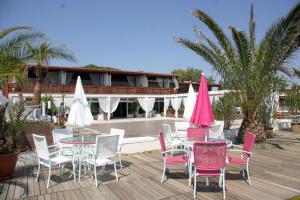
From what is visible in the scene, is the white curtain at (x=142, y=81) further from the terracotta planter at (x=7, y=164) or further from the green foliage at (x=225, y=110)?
the terracotta planter at (x=7, y=164)

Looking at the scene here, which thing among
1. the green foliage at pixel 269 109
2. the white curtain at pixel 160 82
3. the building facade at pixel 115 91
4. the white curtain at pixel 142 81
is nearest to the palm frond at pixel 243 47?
the green foliage at pixel 269 109

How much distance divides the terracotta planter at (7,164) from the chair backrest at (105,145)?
69.6 inches

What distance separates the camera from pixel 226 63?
1009 centimetres

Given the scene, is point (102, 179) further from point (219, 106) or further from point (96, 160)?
point (219, 106)

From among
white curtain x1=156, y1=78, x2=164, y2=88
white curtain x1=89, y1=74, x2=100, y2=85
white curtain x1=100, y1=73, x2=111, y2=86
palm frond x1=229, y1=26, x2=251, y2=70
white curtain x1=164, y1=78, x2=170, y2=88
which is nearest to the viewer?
palm frond x1=229, y1=26, x2=251, y2=70

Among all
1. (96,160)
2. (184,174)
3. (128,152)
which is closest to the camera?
(96,160)

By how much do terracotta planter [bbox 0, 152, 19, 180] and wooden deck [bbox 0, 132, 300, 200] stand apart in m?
0.14

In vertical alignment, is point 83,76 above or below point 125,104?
above

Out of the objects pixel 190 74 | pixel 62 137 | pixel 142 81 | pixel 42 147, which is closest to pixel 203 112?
pixel 42 147

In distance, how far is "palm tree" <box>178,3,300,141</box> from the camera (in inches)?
361

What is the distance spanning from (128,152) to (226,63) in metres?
4.67

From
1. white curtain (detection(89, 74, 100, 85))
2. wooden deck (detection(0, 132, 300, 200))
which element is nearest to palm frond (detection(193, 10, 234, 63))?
wooden deck (detection(0, 132, 300, 200))

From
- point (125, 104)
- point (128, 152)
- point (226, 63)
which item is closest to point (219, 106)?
point (226, 63)

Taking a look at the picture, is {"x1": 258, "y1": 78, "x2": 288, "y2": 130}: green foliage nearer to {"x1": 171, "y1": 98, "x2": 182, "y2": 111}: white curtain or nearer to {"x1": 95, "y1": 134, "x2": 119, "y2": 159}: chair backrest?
{"x1": 95, "y1": 134, "x2": 119, "y2": 159}: chair backrest
